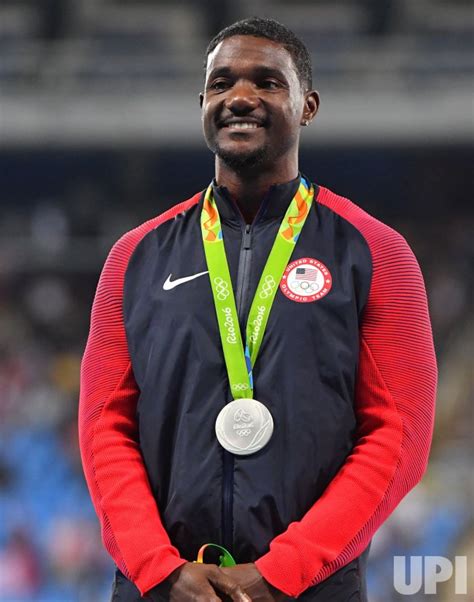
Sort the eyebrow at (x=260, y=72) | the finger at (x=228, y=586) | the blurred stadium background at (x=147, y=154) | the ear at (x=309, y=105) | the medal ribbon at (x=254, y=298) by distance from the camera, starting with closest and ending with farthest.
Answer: the finger at (x=228, y=586) → the medal ribbon at (x=254, y=298) → the eyebrow at (x=260, y=72) → the ear at (x=309, y=105) → the blurred stadium background at (x=147, y=154)

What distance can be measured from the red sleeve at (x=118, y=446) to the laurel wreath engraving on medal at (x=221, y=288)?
184 millimetres

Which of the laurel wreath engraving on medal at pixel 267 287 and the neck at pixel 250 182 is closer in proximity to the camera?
the laurel wreath engraving on medal at pixel 267 287

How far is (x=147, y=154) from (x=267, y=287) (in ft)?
30.0

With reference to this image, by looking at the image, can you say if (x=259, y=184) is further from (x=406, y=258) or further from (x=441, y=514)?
(x=441, y=514)

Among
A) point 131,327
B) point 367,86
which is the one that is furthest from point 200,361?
point 367,86

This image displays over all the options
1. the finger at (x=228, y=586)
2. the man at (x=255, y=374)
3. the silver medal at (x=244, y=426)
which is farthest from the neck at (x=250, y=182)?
the finger at (x=228, y=586)

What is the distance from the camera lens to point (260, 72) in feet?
5.98

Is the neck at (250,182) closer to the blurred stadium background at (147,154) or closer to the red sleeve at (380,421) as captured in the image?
the red sleeve at (380,421)

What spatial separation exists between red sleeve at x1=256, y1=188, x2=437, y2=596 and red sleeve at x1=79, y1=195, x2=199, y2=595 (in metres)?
0.18

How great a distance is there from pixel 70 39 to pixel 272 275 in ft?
29.0

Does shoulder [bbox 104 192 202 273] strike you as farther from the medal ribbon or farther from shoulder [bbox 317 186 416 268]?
shoulder [bbox 317 186 416 268]

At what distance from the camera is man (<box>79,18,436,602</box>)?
5.53 ft

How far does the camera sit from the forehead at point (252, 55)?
1.82 meters

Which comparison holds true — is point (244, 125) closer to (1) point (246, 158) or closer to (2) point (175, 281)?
(1) point (246, 158)
